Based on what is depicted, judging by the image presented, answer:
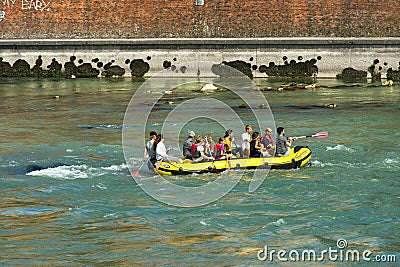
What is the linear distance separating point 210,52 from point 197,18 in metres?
1.98

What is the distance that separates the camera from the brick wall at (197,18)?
39.4m

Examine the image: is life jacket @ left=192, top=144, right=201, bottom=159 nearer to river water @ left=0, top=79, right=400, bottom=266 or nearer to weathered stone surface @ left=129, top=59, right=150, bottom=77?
river water @ left=0, top=79, right=400, bottom=266

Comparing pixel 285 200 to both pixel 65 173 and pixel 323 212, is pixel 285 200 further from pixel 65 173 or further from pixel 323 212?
pixel 65 173

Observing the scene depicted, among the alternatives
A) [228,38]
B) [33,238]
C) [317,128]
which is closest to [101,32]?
[228,38]

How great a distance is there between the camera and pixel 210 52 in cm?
3950

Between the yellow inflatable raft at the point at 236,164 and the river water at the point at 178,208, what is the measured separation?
9.9 inches

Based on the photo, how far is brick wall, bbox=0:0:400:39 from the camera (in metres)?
39.4

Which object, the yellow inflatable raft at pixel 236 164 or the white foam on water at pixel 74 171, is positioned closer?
the white foam on water at pixel 74 171

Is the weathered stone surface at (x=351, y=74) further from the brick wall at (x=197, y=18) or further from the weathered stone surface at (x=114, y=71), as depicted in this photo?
the weathered stone surface at (x=114, y=71)

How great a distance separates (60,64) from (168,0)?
555 cm

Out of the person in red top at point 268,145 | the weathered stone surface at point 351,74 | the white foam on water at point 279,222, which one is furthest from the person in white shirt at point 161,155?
the weathered stone surface at point 351,74

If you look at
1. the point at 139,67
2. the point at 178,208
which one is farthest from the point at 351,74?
the point at 178,208

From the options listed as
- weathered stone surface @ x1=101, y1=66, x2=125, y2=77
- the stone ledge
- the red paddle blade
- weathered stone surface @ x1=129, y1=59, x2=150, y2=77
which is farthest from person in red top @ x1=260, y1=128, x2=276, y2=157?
weathered stone surface @ x1=101, y1=66, x2=125, y2=77

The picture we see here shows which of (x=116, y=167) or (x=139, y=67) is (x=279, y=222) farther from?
(x=139, y=67)
